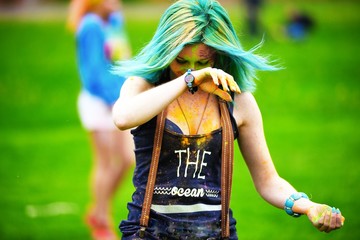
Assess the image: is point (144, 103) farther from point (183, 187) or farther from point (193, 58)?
point (183, 187)

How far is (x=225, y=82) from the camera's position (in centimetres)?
330

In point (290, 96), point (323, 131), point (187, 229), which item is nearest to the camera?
point (187, 229)

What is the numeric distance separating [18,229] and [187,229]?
4834mm

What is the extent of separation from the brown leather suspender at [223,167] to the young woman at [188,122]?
2 centimetres

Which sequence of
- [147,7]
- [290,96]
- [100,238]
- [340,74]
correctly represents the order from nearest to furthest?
[100,238] < [290,96] < [340,74] < [147,7]

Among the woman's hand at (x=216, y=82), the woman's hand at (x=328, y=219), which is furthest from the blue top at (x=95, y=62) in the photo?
the woman's hand at (x=328, y=219)

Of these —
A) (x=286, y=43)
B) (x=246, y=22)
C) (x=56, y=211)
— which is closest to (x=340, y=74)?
(x=286, y=43)

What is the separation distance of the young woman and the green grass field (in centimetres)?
46

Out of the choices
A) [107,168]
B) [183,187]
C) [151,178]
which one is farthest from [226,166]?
[107,168]

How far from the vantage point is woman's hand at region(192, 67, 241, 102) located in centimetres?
331

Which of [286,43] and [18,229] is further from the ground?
[286,43]

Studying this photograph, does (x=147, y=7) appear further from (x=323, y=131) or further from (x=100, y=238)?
(x=100, y=238)

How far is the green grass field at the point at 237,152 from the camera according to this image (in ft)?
28.1

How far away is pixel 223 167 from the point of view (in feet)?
12.2
